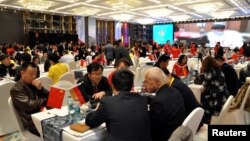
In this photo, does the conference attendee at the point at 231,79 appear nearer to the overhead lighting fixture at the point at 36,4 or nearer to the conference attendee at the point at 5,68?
the conference attendee at the point at 5,68

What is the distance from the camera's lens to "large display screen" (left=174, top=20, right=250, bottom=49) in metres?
18.9

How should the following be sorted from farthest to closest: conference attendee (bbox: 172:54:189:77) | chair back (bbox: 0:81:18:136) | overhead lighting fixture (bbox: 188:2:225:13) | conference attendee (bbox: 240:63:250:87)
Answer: overhead lighting fixture (bbox: 188:2:225:13)
conference attendee (bbox: 172:54:189:77)
conference attendee (bbox: 240:63:250:87)
chair back (bbox: 0:81:18:136)

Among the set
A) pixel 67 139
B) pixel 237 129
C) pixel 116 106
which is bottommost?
pixel 67 139

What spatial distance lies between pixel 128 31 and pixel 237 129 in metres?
21.9

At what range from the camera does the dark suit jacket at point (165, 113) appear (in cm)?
206

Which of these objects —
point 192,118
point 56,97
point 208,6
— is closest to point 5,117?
point 56,97

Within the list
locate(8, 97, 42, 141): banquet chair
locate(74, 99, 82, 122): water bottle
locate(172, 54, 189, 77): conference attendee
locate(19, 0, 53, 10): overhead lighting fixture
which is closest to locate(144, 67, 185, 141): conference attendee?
locate(74, 99, 82, 122): water bottle

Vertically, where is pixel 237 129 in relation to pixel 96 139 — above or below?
above

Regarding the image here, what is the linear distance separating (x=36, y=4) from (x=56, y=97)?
36.9 ft

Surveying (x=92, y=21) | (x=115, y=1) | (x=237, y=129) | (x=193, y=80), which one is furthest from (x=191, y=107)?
(x=92, y=21)

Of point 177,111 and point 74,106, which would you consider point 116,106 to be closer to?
point 177,111

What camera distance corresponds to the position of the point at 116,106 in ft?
6.20

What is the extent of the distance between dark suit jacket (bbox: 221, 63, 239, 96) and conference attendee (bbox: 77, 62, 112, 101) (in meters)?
2.08

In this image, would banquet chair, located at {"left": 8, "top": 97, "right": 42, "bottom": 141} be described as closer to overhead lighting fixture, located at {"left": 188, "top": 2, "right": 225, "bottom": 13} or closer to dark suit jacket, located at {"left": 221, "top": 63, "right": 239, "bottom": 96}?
dark suit jacket, located at {"left": 221, "top": 63, "right": 239, "bottom": 96}
